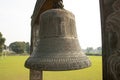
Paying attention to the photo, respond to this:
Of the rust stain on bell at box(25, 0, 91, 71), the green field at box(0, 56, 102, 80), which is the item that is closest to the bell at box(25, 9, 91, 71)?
the rust stain on bell at box(25, 0, 91, 71)

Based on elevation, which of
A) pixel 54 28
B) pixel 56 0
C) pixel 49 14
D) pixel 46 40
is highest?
pixel 56 0

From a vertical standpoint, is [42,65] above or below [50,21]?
below

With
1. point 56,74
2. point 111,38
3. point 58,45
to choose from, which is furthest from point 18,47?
point 111,38

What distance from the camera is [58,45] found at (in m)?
1.65

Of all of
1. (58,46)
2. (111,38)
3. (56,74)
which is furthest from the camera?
(56,74)

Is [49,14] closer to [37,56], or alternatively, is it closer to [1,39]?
[37,56]

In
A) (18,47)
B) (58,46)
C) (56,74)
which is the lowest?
(56,74)

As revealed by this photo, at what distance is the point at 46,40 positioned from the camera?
172 centimetres

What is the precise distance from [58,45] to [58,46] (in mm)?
12

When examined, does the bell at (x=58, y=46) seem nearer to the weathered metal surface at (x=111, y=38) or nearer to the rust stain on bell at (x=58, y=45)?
the rust stain on bell at (x=58, y=45)

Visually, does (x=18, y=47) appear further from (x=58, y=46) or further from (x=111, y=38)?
(x=111, y=38)

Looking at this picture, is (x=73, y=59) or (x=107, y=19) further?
(x=73, y=59)

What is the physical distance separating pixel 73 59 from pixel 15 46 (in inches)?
2448

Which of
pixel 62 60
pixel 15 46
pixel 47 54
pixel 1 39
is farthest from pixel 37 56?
pixel 15 46
